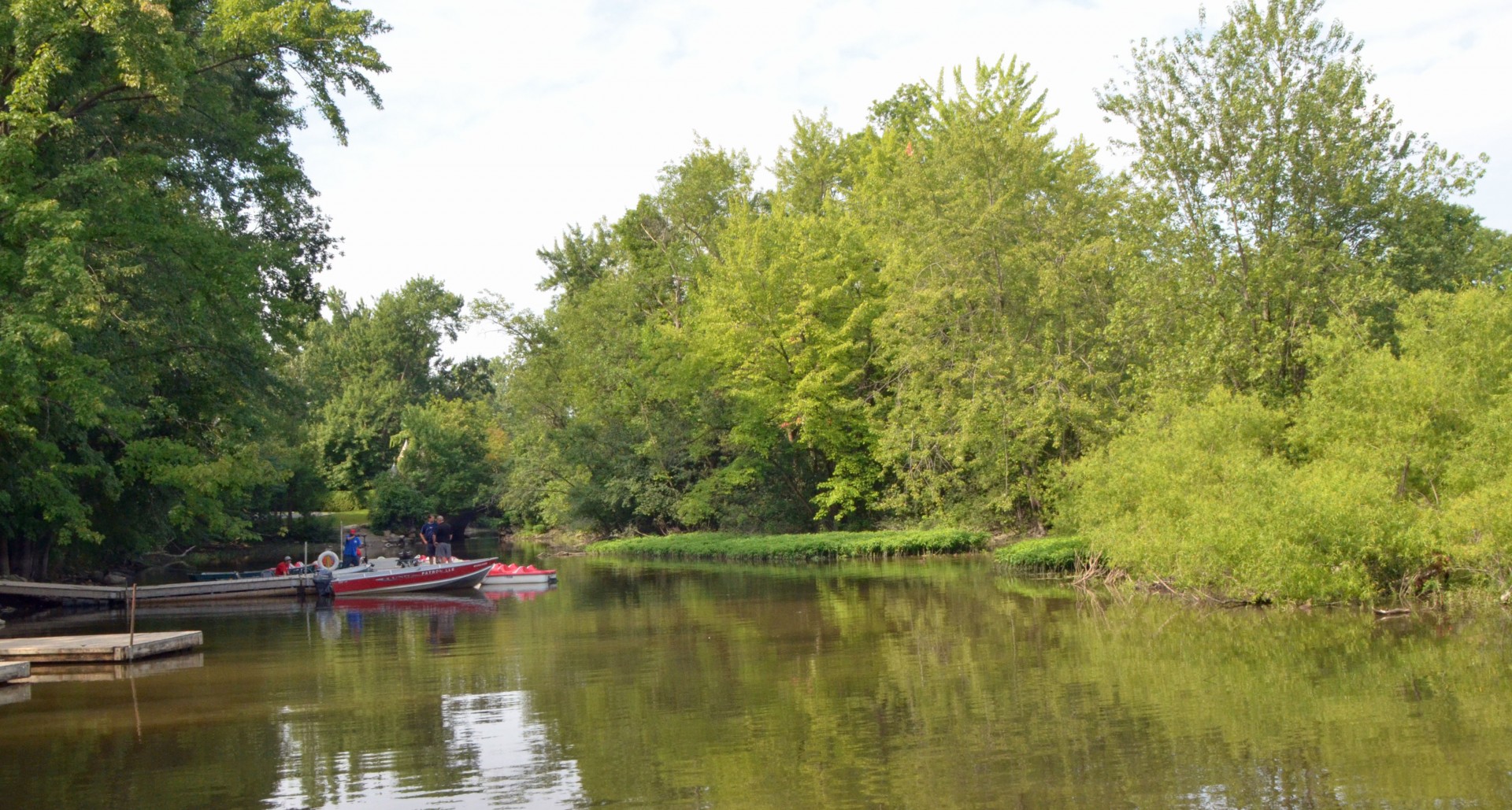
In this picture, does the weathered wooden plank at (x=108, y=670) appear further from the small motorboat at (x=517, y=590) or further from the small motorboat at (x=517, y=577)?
the small motorboat at (x=517, y=577)

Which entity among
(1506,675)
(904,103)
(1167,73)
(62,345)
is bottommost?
(1506,675)

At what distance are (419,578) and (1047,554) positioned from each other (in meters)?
18.0

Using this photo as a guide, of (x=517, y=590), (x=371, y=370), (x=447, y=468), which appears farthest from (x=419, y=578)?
(x=371, y=370)

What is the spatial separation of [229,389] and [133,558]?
17.6 meters

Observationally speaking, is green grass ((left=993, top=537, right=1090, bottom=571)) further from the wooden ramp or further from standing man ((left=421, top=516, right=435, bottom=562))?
the wooden ramp

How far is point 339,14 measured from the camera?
25.7 m

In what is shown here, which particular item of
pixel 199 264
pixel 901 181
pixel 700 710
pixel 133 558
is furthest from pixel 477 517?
pixel 700 710

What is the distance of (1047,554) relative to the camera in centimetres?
3080

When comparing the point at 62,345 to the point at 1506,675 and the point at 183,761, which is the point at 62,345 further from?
the point at 1506,675

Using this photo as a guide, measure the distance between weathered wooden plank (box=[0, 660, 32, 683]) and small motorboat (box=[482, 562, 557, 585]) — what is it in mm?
19015

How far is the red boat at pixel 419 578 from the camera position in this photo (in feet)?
116

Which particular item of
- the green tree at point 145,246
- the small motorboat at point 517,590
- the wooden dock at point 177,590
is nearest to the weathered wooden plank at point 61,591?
the wooden dock at point 177,590

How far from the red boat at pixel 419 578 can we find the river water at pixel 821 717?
12.8 metres

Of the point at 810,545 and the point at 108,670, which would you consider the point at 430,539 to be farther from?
the point at 108,670
